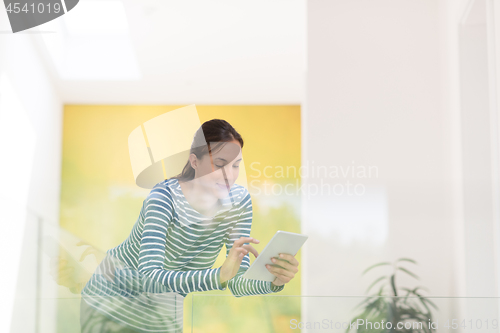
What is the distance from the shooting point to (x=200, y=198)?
131 cm

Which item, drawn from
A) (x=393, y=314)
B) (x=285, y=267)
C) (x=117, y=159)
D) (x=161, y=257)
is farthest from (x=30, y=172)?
(x=393, y=314)

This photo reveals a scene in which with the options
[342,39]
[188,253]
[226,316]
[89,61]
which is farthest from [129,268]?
[89,61]

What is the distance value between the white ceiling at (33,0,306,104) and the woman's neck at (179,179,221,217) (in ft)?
4.52

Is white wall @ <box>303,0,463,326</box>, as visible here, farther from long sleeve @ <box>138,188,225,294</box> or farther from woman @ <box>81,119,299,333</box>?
long sleeve @ <box>138,188,225,294</box>

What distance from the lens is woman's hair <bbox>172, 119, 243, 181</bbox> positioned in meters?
1.33

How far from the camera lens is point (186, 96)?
117 inches

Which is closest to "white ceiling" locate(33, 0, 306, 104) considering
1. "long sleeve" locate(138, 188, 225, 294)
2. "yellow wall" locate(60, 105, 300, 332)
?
"yellow wall" locate(60, 105, 300, 332)

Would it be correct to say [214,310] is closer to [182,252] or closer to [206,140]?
[182,252]

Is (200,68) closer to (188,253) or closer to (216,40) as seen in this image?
(216,40)

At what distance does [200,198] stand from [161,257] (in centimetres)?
22

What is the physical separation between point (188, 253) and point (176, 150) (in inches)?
12.0

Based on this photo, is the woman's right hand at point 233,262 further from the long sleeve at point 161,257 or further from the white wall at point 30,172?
the white wall at point 30,172

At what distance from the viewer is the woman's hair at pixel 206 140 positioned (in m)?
1.33

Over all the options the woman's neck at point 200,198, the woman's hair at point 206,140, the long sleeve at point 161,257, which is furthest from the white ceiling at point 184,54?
the long sleeve at point 161,257
